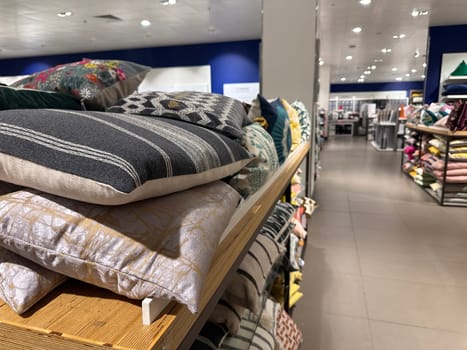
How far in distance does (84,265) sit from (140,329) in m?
0.12

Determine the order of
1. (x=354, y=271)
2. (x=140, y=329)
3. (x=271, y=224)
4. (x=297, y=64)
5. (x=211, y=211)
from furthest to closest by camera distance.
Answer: (x=297, y=64) → (x=354, y=271) → (x=271, y=224) → (x=211, y=211) → (x=140, y=329)

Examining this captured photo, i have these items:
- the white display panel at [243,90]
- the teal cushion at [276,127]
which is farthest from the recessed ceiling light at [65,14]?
the teal cushion at [276,127]

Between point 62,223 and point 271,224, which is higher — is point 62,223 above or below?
above

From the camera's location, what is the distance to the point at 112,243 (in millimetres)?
469

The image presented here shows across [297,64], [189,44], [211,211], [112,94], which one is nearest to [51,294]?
[211,211]

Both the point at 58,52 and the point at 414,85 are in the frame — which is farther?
the point at 414,85

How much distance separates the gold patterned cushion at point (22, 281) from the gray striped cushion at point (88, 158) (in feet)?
0.40

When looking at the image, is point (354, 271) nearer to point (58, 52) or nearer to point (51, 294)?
point (51, 294)

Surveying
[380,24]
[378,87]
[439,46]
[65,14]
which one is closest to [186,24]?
[65,14]

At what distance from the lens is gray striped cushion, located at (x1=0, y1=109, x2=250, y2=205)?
42cm

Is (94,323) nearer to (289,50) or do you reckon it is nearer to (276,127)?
(276,127)

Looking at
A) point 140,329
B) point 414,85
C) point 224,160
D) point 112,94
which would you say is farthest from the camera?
point 414,85

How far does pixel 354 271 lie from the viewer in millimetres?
2631

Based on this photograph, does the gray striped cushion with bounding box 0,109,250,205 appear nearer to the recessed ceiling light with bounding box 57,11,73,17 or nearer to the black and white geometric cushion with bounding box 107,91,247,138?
the black and white geometric cushion with bounding box 107,91,247,138
